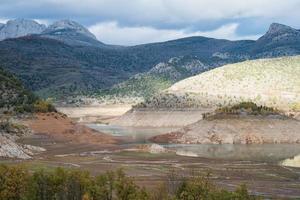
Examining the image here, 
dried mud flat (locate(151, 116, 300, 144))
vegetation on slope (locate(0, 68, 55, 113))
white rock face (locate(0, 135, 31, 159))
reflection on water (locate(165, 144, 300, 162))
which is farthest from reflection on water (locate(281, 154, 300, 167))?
vegetation on slope (locate(0, 68, 55, 113))

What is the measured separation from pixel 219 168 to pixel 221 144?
54.8 meters

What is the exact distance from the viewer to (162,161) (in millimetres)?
112062

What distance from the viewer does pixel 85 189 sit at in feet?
204

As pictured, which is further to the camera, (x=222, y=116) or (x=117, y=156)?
(x=222, y=116)

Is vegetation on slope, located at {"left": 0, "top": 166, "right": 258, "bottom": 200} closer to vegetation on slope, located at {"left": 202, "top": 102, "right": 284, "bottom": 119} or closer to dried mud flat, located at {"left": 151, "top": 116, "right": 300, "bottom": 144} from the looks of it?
dried mud flat, located at {"left": 151, "top": 116, "right": 300, "bottom": 144}

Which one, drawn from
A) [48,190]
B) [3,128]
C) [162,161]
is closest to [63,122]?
[3,128]

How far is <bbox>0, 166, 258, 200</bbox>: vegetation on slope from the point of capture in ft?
195

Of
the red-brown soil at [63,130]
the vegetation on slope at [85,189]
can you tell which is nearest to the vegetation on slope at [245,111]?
the red-brown soil at [63,130]

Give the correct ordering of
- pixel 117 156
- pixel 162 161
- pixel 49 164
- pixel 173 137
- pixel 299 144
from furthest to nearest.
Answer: pixel 173 137, pixel 299 144, pixel 117 156, pixel 162 161, pixel 49 164

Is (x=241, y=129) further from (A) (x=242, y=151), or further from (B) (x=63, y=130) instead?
(B) (x=63, y=130)

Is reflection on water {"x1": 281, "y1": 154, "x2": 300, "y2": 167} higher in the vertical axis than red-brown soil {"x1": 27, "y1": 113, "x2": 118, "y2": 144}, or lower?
lower

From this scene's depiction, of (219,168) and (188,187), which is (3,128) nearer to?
(219,168)

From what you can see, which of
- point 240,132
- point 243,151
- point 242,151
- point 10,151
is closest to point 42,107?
point 240,132

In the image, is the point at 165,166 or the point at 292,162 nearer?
the point at 165,166
